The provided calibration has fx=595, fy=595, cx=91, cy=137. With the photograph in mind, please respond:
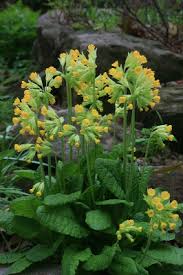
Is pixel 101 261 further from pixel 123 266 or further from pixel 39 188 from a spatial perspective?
pixel 39 188

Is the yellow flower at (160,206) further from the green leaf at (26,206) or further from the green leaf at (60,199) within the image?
the green leaf at (26,206)

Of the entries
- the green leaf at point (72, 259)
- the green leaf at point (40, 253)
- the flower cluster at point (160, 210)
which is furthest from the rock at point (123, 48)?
the flower cluster at point (160, 210)

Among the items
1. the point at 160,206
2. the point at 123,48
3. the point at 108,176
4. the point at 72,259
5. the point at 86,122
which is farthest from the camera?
the point at 123,48

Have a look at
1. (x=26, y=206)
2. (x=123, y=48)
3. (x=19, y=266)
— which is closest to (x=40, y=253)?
(x=19, y=266)

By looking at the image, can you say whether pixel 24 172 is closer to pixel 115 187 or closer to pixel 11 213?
pixel 11 213

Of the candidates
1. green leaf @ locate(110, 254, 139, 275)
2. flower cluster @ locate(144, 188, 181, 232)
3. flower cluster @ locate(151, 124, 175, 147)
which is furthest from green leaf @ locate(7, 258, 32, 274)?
flower cluster @ locate(151, 124, 175, 147)

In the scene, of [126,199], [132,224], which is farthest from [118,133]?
[132,224]

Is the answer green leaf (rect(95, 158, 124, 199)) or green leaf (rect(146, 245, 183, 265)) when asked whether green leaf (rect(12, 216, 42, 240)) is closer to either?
green leaf (rect(95, 158, 124, 199))
